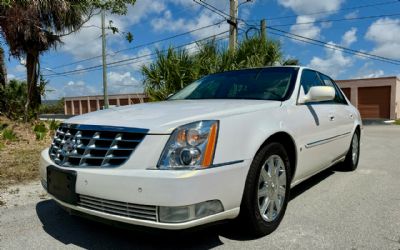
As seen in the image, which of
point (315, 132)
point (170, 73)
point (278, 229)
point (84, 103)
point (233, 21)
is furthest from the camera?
point (84, 103)

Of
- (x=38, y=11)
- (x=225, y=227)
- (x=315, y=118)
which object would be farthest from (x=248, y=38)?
(x=225, y=227)

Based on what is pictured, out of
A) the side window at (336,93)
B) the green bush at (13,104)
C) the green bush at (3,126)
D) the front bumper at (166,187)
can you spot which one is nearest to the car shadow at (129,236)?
the front bumper at (166,187)

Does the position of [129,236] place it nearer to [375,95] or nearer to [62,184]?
[62,184]

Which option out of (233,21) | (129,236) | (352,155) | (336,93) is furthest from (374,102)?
(129,236)

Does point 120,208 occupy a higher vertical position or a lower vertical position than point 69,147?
lower

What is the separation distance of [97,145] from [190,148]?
29.9 inches

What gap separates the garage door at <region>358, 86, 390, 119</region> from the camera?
2444cm

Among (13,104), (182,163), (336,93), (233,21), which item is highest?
(233,21)

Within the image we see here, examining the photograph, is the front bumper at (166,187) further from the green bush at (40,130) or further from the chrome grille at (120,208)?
the green bush at (40,130)

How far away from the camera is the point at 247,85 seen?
443 cm

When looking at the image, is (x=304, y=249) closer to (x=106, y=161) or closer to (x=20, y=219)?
(x=106, y=161)

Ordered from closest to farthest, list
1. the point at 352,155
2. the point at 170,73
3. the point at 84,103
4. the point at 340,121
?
the point at 340,121 < the point at 352,155 < the point at 170,73 < the point at 84,103

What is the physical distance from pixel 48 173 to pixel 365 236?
2.81m

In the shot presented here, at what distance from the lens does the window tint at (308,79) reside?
177 inches
